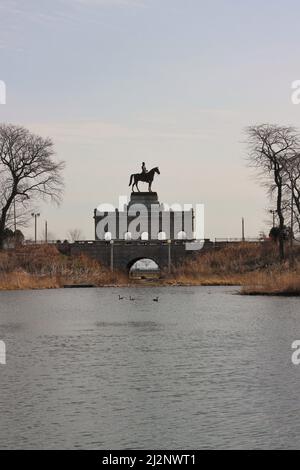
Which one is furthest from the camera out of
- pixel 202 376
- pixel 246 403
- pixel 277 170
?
pixel 277 170

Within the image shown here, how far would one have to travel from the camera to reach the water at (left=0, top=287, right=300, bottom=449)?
18422 mm

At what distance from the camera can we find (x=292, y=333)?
36.7 metres

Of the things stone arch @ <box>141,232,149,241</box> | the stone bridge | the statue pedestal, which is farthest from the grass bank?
the statue pedestal

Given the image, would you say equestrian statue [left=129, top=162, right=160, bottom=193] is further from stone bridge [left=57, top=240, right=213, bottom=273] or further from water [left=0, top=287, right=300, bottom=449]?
water [left=0, top=287, right=300, bottom=449]

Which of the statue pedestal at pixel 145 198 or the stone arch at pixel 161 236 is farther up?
the statue pedestal at pixel 145 198

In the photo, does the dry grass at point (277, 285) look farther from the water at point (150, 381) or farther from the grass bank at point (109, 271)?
the water at point (150, 381)

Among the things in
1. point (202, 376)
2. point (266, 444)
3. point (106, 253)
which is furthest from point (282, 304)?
point (106, 253)

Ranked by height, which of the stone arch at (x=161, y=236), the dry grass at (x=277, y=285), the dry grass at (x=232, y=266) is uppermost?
the stone arch at (x=161, y=236)

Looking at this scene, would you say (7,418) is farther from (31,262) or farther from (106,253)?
(106,253)

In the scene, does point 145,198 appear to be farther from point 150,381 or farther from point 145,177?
point 150,381

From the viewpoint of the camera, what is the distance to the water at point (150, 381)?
60.4ft

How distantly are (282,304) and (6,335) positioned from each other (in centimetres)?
2070

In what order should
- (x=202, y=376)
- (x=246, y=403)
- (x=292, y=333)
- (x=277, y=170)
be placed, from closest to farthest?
(x=246, y=403) < (x=202, y=376) < (x=292, y=333) < (x=277, y=170)

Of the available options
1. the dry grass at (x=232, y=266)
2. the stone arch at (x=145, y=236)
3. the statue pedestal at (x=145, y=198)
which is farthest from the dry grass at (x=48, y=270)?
the statue pedestal at (x=145, y=198)
